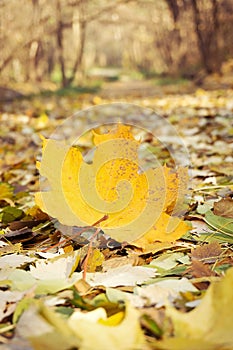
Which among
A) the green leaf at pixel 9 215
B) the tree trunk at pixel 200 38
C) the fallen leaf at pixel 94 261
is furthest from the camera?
the tree trunk at pixel 200 38

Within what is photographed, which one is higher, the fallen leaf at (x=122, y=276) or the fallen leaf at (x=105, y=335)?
the fallen leaf at (x=105, y=335)

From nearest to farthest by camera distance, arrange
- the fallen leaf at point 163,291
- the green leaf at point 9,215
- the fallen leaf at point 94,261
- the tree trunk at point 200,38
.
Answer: the fallen leaf at point 163,291
the fallen leaf at point 94,261
the green leaf at point 9,215
the tree trunk at point 200,38

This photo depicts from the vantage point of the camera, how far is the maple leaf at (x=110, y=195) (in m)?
0.86

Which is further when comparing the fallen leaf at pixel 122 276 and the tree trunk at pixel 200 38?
the tree trunk at pixel 200 38

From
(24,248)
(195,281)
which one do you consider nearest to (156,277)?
(195,281)

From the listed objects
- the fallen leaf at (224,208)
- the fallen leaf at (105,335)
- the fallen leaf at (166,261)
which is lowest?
the fallen leaf at (166,261)

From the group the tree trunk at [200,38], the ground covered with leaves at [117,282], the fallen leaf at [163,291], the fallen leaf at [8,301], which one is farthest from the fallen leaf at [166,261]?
the tree trunk at [200,38]

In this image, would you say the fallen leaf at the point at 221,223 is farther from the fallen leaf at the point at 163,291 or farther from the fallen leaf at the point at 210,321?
the fallen leaf at the point at 210,321

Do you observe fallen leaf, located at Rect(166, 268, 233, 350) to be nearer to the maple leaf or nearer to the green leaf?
the maple leaf

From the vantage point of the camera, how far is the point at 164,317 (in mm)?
589

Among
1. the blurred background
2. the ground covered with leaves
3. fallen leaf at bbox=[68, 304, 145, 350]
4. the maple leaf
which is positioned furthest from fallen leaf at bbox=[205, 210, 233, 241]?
the blurred background

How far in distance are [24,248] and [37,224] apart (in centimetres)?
11

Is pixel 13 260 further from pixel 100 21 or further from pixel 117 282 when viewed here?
pixel 100 21

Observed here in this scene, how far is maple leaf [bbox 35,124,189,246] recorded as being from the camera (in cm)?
86
